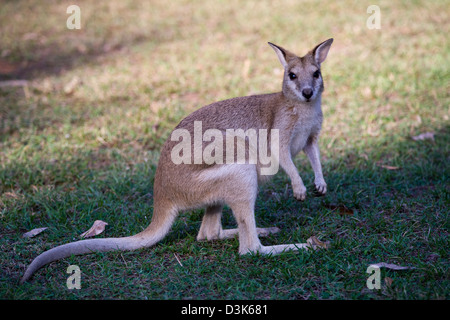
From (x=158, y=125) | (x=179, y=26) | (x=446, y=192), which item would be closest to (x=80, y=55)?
(x=179, y=26)

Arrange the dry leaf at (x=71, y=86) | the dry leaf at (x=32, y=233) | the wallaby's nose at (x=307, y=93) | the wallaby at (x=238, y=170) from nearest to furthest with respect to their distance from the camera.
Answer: the wallaby at (x=238, y=170)
the wallaby's nose at (x=307, y=93)
the dry leaf at (x=32, y=233)
the dry leaf at (x=71, y=86)

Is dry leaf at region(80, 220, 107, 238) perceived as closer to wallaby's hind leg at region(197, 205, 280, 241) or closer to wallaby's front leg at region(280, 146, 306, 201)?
wallaby's hind leg at region(197, 205, 280, 241)

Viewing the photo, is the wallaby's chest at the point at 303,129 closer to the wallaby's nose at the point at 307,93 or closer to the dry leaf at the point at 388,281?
the wallaby's nose at the point at 307,93

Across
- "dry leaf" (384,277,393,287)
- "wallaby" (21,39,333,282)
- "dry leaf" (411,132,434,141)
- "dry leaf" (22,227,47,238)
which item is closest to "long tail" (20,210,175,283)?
"wallaby" (21,39,333,282)

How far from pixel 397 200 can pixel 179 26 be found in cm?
537

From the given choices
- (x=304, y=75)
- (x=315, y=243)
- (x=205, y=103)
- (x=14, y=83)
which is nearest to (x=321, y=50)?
(x=304, y=75)

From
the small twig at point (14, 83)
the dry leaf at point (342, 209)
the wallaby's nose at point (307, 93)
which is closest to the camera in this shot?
the wallaby's nose at point (307, 93)

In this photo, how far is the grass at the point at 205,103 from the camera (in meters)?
2.71

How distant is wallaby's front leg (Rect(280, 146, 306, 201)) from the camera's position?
3.12 meters

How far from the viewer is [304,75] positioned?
3.16m

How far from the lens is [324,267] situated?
8.89 ft

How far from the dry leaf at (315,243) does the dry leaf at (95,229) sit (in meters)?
1.34

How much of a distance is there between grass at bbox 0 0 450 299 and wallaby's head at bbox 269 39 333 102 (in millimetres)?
854

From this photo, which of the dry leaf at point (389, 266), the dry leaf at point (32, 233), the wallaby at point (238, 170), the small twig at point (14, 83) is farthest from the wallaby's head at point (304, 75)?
the small twig at point (14, 83)
